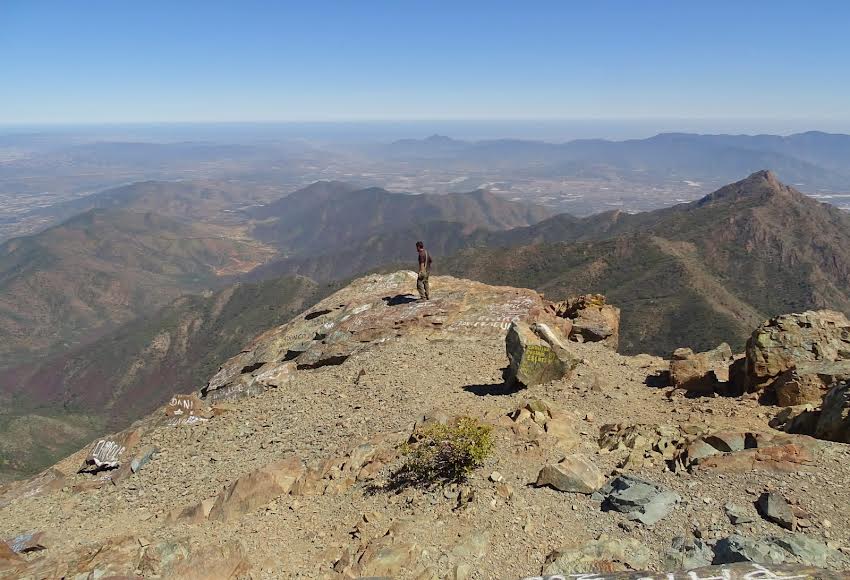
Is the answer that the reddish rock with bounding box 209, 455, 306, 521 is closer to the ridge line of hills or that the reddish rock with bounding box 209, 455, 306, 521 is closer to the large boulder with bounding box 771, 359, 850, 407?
the large boulder with bounding box 771, 359, 850, 407

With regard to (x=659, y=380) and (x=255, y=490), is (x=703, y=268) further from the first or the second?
(x=255, y=490)

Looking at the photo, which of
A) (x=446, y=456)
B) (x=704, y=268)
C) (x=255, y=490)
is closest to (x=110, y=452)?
(x=255, y=490)

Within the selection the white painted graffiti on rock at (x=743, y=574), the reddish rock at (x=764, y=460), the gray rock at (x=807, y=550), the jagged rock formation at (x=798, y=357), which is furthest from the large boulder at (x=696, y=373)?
the white painted graffiti on rock at (x=743, y=574)

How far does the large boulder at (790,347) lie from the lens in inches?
512

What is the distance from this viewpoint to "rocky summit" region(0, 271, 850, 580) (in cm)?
756

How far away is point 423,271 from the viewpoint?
2320 centimetres

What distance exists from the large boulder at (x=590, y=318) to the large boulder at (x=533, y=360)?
6544 millimetres

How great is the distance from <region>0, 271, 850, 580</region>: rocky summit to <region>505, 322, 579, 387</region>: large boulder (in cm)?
6

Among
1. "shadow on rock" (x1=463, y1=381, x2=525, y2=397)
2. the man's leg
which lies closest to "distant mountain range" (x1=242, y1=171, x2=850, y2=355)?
the man's leg

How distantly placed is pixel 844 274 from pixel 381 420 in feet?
477

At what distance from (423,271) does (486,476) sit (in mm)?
14346

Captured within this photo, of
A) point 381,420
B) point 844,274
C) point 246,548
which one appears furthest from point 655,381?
point 844,274

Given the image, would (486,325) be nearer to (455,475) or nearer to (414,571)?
(455,475)

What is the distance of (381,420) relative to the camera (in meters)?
13.7
